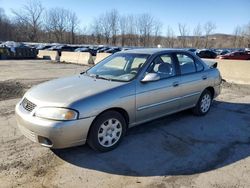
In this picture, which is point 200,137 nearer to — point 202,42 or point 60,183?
point 60,183

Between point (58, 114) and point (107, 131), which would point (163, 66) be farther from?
point (58, 114)

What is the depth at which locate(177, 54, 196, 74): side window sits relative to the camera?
5.47 meters

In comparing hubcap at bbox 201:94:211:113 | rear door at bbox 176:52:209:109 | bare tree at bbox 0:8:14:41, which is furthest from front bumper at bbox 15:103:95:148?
bare tree at bbox 0:8:14:41

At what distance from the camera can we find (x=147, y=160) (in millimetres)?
3936

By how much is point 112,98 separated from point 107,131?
1.70 feet

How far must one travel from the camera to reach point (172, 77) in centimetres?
511

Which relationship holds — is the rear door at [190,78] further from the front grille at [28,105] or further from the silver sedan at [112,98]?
the front grille at [28,105]

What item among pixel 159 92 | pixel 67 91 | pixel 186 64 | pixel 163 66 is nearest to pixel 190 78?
pixel 186 64

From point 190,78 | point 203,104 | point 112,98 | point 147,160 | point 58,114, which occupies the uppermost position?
point 190,78

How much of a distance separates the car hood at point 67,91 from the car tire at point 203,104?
2.38 metres

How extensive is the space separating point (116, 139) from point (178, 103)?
167cm

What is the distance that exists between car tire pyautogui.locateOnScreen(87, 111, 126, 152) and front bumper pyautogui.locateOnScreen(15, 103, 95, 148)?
14cm

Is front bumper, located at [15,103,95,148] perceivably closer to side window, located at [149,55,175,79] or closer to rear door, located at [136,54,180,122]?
rear door, located at [136,54,180,122]

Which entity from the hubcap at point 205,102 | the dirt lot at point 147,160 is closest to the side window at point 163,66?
the dirt lot at point 147,160
